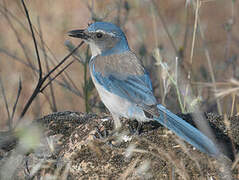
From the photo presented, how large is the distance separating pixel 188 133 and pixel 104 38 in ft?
5.93

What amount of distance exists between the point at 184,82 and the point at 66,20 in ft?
11.3

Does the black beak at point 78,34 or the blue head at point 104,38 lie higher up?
the black beak at point 78,34

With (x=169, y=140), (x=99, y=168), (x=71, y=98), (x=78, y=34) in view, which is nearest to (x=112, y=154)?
(x=99, y=168)

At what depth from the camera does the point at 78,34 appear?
503cm

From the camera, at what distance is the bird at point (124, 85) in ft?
12.3

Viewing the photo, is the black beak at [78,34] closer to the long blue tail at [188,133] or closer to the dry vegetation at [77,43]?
the dry vegetation at [77,43]

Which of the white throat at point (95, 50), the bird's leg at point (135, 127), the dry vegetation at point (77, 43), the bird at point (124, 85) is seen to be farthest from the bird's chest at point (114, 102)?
the dry vegetation at point (77, 43)

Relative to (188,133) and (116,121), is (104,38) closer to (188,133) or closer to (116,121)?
(116,121)

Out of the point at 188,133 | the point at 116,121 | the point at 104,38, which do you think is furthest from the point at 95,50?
the point at 188,133

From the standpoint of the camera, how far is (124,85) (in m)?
4.41

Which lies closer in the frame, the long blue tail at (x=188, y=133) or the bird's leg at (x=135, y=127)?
the long blue tail at (x=188, y=133)

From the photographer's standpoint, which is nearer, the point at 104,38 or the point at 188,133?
the point at 188,133

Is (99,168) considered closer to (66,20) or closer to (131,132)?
(131,132)

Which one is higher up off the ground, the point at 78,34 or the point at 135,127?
the point at 78,34
